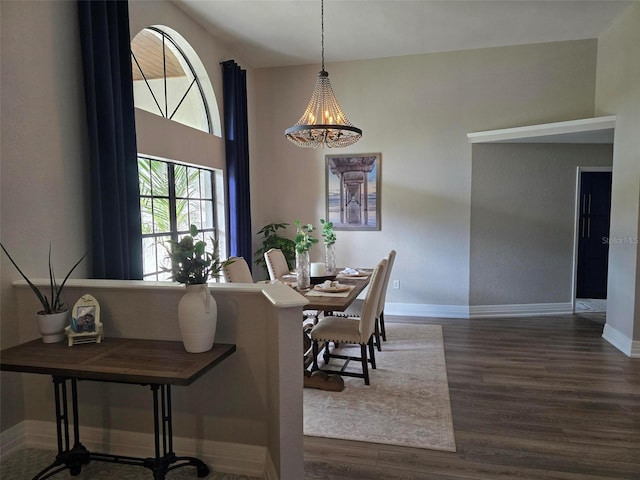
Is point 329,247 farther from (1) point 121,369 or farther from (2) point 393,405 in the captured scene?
(1) point 121,369

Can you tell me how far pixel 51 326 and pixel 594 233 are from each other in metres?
7.32

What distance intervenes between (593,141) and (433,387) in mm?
4046

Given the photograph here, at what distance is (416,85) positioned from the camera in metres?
5.43

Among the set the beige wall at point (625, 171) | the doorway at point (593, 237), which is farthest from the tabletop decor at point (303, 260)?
the doorway at point (593, 237)

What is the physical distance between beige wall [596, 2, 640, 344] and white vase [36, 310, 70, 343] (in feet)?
16.1

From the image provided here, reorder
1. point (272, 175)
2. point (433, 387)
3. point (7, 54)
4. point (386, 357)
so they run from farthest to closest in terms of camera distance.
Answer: point (272, 175), point (386, 357), point (433, 387), point (7, 54)

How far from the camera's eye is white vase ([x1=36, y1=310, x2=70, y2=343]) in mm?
2256

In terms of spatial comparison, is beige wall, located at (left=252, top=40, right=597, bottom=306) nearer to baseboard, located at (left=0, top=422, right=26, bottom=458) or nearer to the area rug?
the area rug

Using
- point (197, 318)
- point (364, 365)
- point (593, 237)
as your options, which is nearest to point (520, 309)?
point (593, 237)

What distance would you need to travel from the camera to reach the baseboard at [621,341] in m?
3.94

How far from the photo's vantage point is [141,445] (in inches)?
92.9

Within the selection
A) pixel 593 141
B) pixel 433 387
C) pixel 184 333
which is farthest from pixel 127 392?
pixel 593 141

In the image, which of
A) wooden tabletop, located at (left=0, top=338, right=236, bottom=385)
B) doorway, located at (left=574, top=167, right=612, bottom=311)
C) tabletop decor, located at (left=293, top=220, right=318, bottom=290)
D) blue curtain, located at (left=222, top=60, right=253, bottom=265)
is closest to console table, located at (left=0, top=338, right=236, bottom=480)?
wooden tabletop, located at (left=0, top=338, right=236, bottom=385)

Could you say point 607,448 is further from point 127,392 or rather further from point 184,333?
point 127,392
